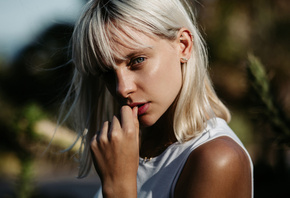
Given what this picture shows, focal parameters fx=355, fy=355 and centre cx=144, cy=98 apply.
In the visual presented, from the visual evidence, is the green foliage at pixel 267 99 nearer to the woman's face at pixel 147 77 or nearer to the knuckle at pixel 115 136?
the woman's face at pixel 147 77

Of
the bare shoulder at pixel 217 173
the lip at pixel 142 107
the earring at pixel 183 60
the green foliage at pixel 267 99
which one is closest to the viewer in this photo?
the bare shoulder at pixel 217 173

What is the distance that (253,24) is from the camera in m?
8.82

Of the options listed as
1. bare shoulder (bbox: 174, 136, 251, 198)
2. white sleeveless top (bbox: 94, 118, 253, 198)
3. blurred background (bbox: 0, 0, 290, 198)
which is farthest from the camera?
blurred background (bbox: 0, 0, 290, 198)

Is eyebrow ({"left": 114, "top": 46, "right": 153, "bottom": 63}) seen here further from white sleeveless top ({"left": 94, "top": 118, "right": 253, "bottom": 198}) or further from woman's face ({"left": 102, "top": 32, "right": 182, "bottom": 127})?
white sleeveless top ({"left": 94, "top": 118, "right": 253, "bottom": 198})

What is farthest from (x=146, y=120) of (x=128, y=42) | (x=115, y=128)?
(x=128, y=42)

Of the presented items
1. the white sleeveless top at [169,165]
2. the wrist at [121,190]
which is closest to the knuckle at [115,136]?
the wrist at [121,190]

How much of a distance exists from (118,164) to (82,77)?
38.1 inches

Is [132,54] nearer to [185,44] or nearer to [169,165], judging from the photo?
[185,44]

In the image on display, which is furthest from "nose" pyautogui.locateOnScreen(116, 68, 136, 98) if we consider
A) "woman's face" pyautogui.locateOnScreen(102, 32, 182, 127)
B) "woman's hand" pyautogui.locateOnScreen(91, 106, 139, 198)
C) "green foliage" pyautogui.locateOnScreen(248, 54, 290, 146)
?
"green foliage" pyautogui.locateOnScreen(248, 54, 290, 146)

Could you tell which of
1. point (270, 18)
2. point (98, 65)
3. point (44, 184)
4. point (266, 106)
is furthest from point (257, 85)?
point (44, 184)

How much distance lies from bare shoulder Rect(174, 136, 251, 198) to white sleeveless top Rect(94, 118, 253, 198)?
0.10 metres

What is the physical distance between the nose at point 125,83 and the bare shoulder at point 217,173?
520 millimetres

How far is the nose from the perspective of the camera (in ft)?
6.65

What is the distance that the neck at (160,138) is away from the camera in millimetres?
2301
